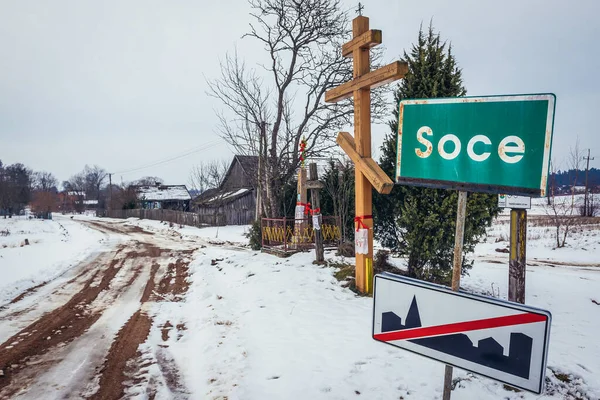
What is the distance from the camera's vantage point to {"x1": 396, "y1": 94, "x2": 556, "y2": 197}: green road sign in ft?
6.66

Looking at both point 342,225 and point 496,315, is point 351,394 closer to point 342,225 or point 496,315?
point 496,315

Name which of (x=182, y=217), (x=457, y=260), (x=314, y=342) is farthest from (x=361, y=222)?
(x=182, y=217)

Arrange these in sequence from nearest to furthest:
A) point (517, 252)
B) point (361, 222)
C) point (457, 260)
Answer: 1. point (457, 260)
2. point (517, 252)
3. point (361, 222)

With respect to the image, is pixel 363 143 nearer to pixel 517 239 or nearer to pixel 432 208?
pixel 432 208

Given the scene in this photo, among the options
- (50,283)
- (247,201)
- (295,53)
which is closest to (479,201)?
(295,53)

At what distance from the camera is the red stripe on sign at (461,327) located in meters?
1.86

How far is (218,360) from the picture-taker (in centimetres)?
452

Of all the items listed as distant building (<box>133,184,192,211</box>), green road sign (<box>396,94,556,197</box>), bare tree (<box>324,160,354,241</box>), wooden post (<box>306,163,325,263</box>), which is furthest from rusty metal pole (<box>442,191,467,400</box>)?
distant building (<box>133,184,192,211</box>)

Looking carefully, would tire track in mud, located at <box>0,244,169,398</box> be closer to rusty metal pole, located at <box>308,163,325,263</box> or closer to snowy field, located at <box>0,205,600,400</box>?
snowy field, located at <box>0,205,600,400</box>

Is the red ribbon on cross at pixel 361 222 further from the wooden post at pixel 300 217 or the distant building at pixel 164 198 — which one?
the distant building at pixel 164 198

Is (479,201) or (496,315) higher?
(479,201)

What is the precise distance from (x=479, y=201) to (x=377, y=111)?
758cm

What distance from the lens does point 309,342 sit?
4.78 metres

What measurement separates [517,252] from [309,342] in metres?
3.79
